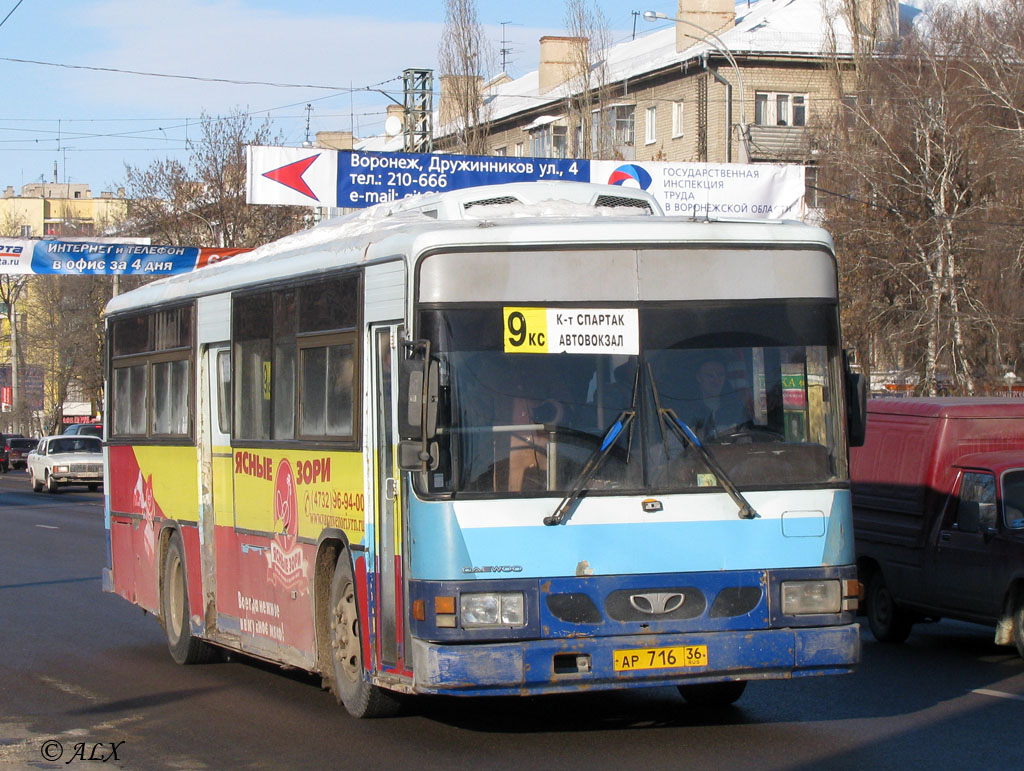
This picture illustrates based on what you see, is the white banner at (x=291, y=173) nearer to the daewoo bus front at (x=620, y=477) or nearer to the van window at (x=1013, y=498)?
the van window at (x=1013, y=498)

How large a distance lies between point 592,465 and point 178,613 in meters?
5.34

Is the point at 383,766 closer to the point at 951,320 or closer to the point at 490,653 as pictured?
the point at 490,653

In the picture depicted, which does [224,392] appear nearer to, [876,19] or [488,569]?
[488,569]

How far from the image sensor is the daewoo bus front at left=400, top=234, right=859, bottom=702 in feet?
25.3

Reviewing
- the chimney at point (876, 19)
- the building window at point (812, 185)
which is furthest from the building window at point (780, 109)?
the building window at point (812, 185)

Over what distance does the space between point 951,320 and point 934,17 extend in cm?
837

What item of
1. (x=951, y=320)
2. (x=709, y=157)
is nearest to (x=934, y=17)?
(x=951, y=320)

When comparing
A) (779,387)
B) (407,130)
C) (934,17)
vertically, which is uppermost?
(934,17)

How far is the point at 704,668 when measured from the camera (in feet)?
25.6

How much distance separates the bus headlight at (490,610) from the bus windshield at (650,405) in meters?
0.49

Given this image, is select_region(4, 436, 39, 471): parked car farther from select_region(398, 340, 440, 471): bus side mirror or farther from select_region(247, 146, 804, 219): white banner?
select_region(398, 340, 440, 471): bus side mirror

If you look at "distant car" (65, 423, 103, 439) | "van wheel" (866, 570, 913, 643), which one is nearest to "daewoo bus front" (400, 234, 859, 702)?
"van wheel" (866, 570, 913, 643)

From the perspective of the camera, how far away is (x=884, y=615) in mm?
13148

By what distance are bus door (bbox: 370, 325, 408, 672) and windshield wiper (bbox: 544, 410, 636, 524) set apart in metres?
0.80
